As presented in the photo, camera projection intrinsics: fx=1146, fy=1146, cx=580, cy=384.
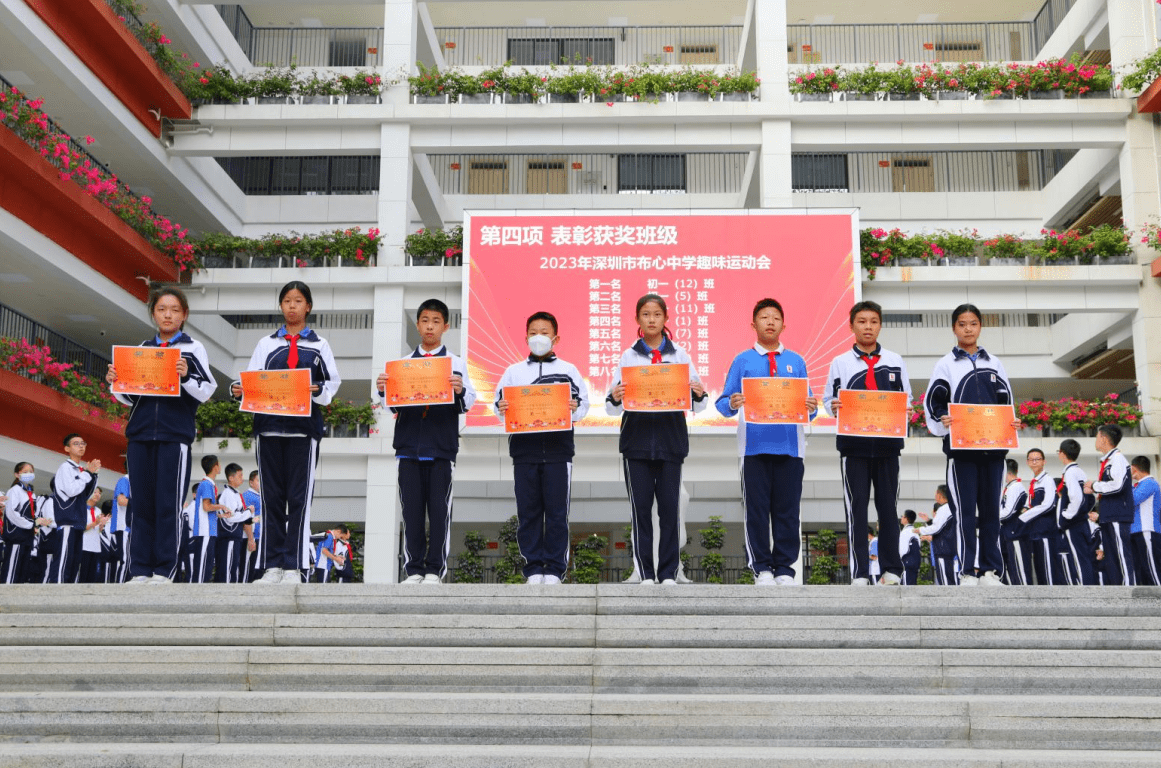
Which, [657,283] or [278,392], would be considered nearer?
[278,392]

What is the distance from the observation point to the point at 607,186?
76.7 ft

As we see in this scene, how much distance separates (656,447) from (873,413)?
1.34 metres

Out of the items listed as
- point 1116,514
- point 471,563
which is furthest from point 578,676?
point 471,563

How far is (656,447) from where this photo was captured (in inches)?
281

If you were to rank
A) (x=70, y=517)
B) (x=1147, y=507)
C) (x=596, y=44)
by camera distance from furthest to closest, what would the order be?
1. (x=596, y=44)
2. (x=70, y=517)
3. (x=1147, y=507)

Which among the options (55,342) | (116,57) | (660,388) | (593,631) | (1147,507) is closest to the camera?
(593,631)

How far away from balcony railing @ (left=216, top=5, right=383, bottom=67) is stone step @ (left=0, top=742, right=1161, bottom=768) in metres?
21.1

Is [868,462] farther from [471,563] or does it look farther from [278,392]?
[471,563]

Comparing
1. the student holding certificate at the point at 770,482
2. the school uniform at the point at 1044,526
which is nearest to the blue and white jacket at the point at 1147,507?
the school uniform at the point at 1044,526

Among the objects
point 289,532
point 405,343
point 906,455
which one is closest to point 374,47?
point 405,343

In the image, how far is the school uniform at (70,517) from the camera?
11.4 meters

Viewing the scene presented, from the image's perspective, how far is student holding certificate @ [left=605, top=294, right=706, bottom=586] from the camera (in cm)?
706

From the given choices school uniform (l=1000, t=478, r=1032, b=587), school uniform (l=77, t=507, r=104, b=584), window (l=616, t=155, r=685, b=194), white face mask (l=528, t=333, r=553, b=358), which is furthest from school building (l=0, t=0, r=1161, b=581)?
white face mask (l=528, t=333, r=553, b=358)

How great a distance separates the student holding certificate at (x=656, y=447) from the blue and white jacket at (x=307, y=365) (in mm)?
1780
